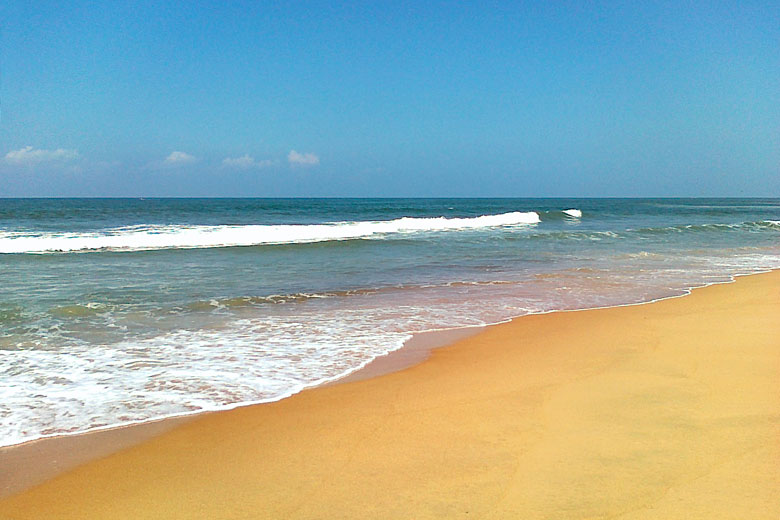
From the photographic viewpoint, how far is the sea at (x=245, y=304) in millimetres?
4199

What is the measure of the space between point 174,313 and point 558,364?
15.4 feet

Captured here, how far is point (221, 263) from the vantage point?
1293 centimetres

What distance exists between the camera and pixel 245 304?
7.84 meters

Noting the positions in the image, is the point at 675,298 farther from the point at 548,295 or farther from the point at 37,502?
the point at 37,502

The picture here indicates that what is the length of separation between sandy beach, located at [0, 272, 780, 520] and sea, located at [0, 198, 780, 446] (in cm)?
71

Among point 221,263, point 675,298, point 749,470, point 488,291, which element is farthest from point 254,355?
point 221,263

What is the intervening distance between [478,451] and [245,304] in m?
5.40

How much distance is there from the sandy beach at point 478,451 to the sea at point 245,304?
706mm

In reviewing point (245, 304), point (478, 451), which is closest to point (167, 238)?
point (245, 304)

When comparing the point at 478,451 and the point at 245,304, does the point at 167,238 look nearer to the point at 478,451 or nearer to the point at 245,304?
the point at 245,304

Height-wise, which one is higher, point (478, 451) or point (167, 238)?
point (167, 238)

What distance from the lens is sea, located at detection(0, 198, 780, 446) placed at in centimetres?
420

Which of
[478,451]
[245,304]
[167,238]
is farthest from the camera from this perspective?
[167,238]

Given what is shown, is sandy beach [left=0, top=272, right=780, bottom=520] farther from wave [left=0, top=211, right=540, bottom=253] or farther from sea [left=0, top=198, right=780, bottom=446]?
wave [left=0, top=211, right=540, bottom=253]
